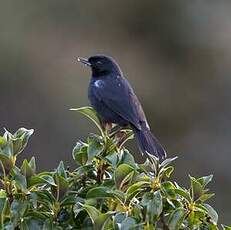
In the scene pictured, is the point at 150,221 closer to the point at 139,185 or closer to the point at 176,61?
the point at 139,185

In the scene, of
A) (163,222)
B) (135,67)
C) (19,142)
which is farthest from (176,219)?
(135,67)

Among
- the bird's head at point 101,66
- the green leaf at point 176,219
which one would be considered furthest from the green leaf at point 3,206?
the bird's head at point 101,66

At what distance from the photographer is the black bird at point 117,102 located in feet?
13.3

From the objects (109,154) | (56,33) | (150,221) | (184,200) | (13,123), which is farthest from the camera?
(56,33)

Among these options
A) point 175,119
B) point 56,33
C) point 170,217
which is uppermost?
point 170,217

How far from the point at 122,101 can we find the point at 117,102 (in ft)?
0.09

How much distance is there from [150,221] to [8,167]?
1.21 feet

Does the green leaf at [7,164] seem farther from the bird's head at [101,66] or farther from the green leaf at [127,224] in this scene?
the bird's head at [101,66]

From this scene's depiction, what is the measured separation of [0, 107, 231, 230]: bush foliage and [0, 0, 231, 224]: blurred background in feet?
22.8

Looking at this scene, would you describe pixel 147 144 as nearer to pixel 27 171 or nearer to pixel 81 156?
pixel 81 156

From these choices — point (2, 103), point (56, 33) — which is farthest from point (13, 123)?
point (56, 33)

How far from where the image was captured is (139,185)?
6.93 ft

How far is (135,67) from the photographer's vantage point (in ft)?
32.7

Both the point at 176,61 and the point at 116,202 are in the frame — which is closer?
the point at 116,202
